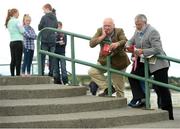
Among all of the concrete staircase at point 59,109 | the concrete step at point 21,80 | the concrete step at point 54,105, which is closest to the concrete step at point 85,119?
the concrete staircase at point 59,109

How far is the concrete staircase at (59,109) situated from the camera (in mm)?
8656

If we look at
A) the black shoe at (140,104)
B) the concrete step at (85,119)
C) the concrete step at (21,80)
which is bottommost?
the concrete step at (85,119)

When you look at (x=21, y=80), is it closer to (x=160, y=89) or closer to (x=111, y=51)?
(x=111, y=51)

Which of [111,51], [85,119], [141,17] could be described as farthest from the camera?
[111,51]

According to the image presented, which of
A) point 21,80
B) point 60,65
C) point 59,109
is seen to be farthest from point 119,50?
point 60,65

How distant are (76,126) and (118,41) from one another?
2392 mm

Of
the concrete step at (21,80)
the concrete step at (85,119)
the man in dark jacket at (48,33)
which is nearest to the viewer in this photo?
the concrete step at (85,119)

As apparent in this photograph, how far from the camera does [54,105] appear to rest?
9312mm

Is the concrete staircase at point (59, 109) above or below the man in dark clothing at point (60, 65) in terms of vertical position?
below

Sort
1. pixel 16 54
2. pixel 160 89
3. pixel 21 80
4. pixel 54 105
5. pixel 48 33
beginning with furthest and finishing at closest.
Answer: pixel 48 33, pixel 16 54, pixel 21 80, pixel 160 89, pixel 54 105

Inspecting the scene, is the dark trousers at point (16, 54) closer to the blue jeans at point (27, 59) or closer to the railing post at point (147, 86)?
the blue jeans at point (27, 59)

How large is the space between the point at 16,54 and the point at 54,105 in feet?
10.3

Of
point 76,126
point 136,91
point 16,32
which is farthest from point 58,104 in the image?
point 16,32

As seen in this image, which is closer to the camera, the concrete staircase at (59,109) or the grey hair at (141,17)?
the concrete staircase at (59,109)
